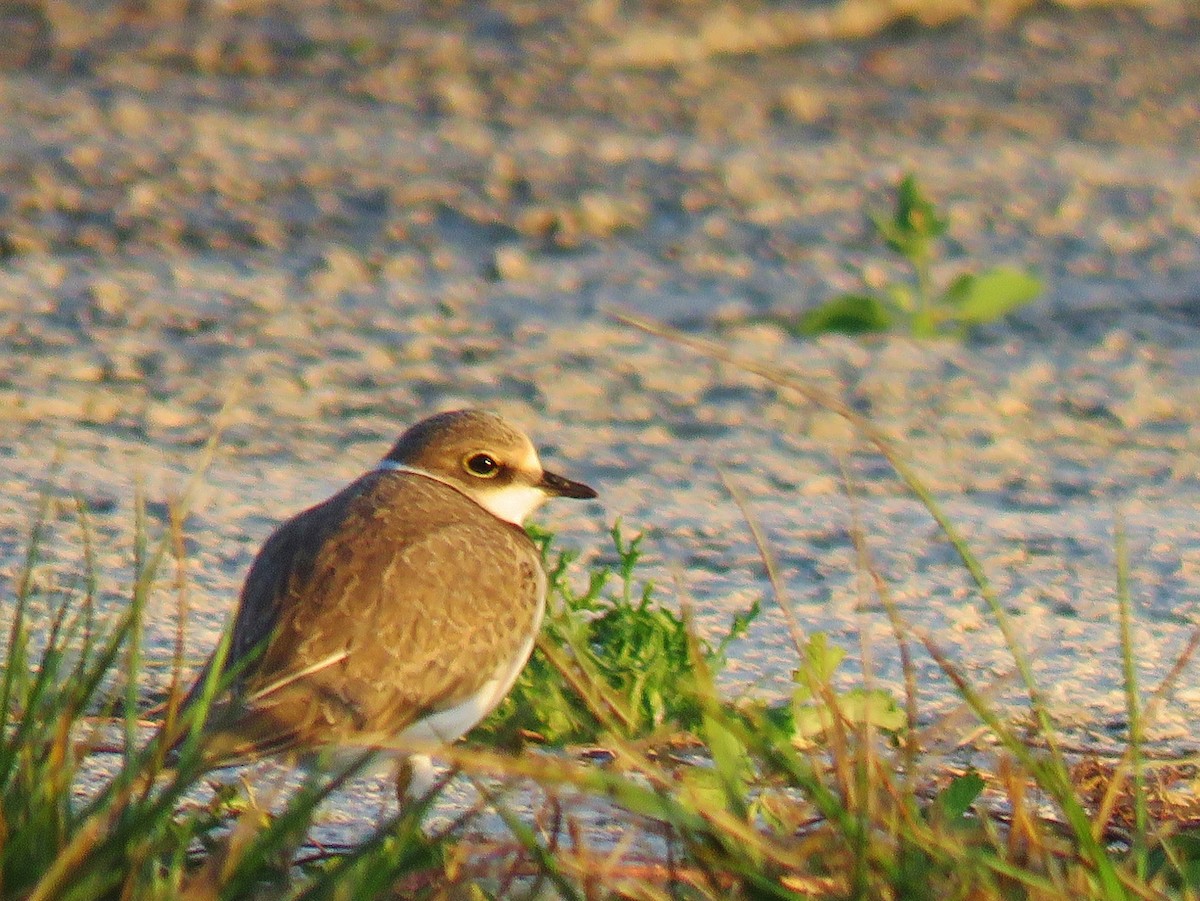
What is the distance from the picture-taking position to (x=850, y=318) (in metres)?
7.55

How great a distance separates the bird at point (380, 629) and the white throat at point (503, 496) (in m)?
0.28

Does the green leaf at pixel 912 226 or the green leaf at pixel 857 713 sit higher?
the green leaf at pixel 912 226

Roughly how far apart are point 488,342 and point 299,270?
1094mm

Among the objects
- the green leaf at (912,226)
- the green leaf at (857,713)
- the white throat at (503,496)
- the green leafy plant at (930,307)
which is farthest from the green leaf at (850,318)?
the green leaf at (857,713)

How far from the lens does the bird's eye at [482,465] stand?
14.7 ft

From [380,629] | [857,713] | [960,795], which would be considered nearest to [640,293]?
[857,713]

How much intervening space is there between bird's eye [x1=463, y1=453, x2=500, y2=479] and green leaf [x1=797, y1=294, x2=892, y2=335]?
3.21 meters

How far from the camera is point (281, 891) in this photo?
9.84ft

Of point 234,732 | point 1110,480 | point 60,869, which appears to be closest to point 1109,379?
point 1110,480

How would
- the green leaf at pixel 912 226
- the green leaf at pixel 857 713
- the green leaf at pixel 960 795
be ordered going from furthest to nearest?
1. the green leaf at pixel 912 226
2. the green leaf at pixel 857 713
3. the green leaf at pixel 960 795

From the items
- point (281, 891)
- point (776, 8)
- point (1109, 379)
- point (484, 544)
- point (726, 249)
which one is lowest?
point (281, 891)

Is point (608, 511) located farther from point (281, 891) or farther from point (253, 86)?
point (253, 86)

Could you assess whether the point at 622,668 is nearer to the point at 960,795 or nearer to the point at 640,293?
the point at 960,795

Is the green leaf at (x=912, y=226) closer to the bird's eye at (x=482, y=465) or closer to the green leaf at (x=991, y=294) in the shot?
the green leaf at (x=991, y=294)
